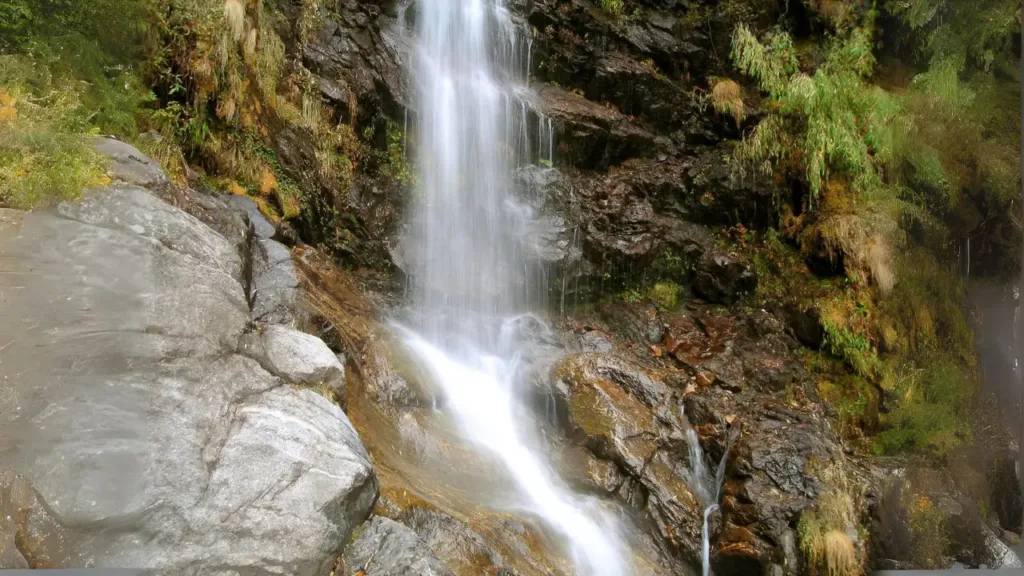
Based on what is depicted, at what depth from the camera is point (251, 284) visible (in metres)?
4.65

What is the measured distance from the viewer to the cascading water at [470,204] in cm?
676

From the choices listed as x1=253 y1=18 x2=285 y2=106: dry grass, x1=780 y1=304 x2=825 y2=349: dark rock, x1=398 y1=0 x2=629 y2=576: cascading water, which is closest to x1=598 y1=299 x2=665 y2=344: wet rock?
x1=398 y1=0 x2=629 y2=576: cascading water

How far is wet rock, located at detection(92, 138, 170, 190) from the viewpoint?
383 cm

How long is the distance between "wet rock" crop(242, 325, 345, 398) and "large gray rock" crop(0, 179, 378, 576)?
0.32 ft

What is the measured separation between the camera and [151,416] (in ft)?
9.86

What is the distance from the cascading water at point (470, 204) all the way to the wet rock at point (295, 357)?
2.19m

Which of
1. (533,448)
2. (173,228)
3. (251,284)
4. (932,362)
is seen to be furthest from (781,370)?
(173,228)

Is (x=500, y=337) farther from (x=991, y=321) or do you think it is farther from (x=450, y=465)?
(x=991, y=321)

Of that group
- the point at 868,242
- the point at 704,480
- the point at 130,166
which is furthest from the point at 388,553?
the point at 868,242

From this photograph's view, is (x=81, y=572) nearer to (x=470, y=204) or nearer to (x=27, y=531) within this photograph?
(x=27, y=531)

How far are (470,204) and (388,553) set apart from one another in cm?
579

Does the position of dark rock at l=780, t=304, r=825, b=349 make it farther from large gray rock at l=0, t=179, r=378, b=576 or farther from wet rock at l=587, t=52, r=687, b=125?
large gray rock at l=0, t=179, r=378, b=576

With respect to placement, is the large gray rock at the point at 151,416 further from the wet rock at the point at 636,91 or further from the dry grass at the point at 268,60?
the wet rock at the point at 636,91

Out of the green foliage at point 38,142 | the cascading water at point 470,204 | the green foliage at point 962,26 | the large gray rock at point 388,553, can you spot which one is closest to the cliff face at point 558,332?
the large gray rock at point 388,553
